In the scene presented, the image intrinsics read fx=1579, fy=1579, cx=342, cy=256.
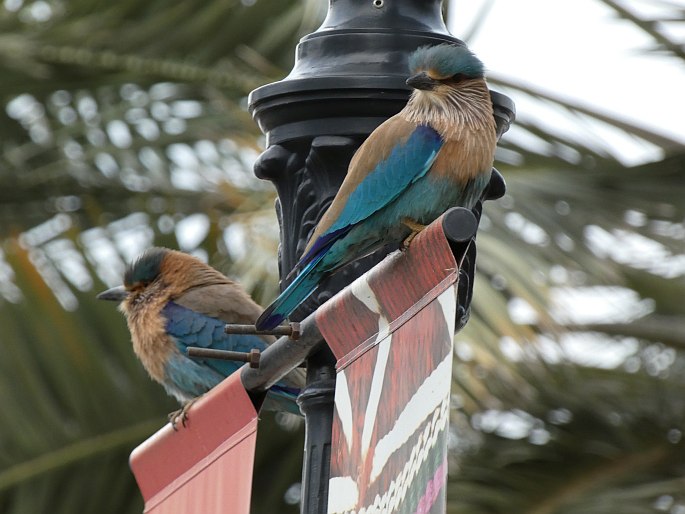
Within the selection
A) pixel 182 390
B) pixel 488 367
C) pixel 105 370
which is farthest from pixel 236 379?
pixel 105 370

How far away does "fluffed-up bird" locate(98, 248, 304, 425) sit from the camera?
6051mm

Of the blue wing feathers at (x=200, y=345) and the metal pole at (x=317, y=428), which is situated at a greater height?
the metal pole at (x=317, y=428)

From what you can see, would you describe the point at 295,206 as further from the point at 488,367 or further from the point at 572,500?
the point at 572,500

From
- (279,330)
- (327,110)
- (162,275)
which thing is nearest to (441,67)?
(327,110)

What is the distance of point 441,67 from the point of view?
3842 millimetres

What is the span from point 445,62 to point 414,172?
0.99 feet

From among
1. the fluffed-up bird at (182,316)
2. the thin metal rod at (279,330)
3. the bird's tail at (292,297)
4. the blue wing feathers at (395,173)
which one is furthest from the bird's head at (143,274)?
the thin metal rod at (279,330)

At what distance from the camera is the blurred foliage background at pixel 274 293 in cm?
742

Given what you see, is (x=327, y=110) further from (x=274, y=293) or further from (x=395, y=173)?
(x=274, y=293)

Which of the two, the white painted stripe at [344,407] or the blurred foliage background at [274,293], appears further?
the blurred foliage background at [274,293]

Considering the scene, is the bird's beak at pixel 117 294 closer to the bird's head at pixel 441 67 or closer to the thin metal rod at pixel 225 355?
the bird's head at pixel 441 67

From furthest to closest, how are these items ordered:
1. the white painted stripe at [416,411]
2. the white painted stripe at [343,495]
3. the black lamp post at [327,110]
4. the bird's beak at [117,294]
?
the bird's beak at [117,294]
the black lamp post at [327,110]
the white painted stripe at [343,495]
the white painted stripe at [416,411]

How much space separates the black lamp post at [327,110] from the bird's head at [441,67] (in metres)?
0.03

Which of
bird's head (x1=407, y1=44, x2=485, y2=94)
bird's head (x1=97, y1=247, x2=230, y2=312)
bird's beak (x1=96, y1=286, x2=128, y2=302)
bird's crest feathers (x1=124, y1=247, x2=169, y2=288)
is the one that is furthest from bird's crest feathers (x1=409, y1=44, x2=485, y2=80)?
bird's beak (x1=96, y1=286, x2=128, y2=302)
